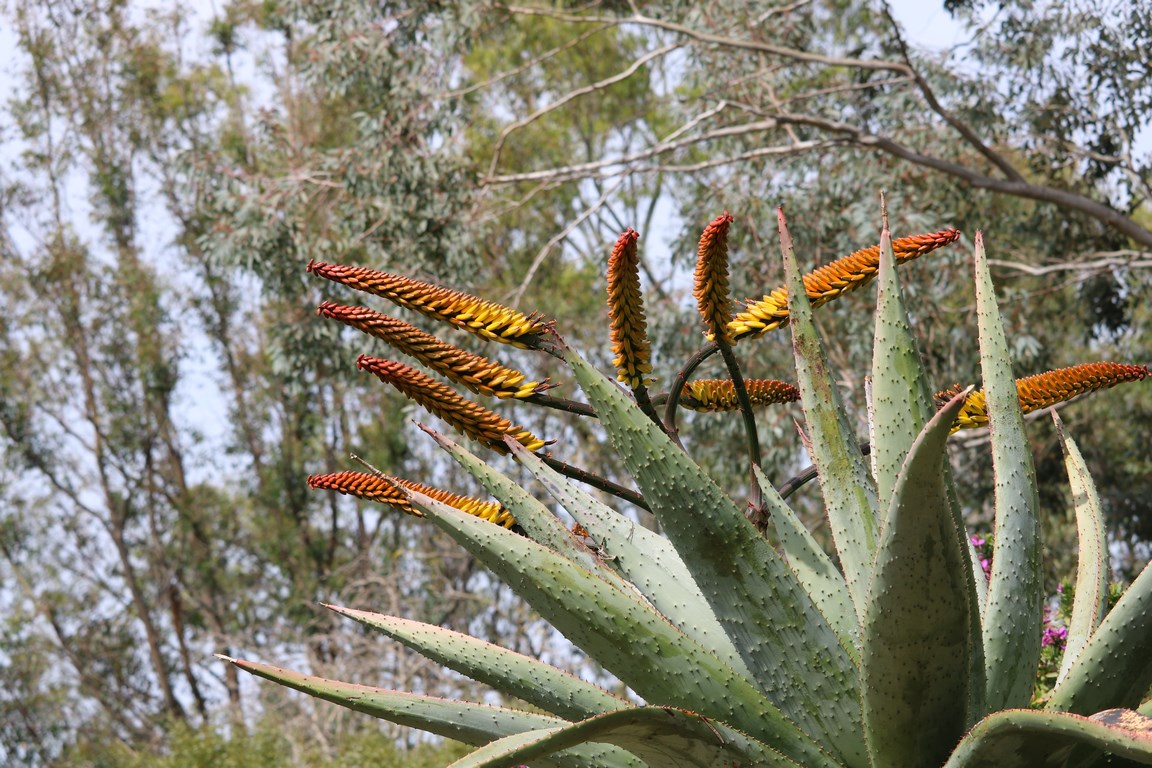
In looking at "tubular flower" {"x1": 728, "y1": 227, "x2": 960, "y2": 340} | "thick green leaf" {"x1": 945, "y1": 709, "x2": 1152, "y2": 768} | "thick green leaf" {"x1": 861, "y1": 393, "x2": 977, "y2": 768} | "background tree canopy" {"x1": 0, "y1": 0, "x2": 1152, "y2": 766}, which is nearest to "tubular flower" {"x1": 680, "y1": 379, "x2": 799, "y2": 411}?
"tubular flower" {"x1": 728, "y1": 227, "x2": 960, "y2": 340}

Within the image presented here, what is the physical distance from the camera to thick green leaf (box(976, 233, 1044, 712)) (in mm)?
1767

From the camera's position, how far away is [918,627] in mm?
1531

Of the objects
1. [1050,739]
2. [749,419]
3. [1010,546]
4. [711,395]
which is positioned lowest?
[1050,739]

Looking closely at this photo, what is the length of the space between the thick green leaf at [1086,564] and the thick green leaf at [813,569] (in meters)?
0.30

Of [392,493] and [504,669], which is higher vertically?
[392,493]

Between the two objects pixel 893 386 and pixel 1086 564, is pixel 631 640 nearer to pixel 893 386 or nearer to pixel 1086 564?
pixel 893 386

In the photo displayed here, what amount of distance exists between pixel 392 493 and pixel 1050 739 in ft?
2.95

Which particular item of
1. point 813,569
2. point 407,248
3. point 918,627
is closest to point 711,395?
point 813,569

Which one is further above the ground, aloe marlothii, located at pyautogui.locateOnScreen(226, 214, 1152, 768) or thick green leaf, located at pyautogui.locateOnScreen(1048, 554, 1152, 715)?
aloe marlothii, located at pyautogui.locateOnScreen(226, 214, 1152, 768)

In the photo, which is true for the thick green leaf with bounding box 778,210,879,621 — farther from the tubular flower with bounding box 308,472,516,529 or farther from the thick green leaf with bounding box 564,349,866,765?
the tubular flower with bounding box 308,472,516,529

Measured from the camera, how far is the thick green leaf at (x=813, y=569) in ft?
5.87

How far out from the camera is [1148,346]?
48.6ft

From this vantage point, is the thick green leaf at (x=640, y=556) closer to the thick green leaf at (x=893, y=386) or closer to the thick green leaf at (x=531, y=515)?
the thick green leaf at (x=531, y=515)

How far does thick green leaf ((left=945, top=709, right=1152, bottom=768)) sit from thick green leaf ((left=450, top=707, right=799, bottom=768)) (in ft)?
0.76
